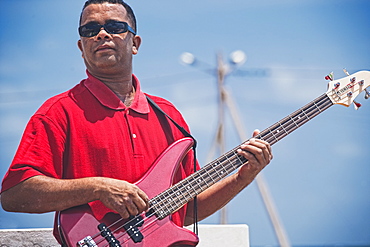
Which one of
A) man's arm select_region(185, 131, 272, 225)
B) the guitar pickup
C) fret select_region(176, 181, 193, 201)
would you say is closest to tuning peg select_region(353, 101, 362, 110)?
man's arm select_region(185, 131, 272, 225)

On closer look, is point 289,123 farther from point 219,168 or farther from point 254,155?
point 219,168

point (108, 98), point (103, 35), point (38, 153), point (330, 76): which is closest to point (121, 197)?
point (38, 153)

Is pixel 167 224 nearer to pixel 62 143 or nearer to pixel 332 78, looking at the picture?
pixel 62 143

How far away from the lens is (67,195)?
8.16ft

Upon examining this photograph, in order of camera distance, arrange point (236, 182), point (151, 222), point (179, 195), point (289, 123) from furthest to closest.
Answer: point (289, 123) < point (236, 182) < point (179, 195) < point (151, 222)

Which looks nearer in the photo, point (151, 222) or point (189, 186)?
point (151, 222)

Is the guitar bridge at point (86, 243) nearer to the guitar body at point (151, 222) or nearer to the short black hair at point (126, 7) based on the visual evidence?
the guitar body at point (151, 222)

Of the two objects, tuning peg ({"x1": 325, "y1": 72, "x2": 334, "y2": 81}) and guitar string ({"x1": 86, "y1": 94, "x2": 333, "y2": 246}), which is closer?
guitar string ({"x1": 86, "y1": 94, "x2": 333, "y2": 246})

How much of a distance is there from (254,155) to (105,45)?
3.42 ft

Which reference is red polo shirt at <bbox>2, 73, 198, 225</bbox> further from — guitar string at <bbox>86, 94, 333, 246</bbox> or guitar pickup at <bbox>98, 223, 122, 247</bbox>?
guitar string at <bbox>86, 94, 333, 246</bbox>

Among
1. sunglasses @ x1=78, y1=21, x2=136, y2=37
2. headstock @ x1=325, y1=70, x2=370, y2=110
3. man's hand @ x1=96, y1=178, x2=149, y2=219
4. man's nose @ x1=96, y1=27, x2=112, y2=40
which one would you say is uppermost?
sunglasses @ x1=78, y1=21, x2=136, y2=37

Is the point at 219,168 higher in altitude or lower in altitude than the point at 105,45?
lower

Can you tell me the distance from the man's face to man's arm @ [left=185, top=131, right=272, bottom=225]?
33.8 inches

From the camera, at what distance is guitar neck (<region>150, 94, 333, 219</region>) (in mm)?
2706
